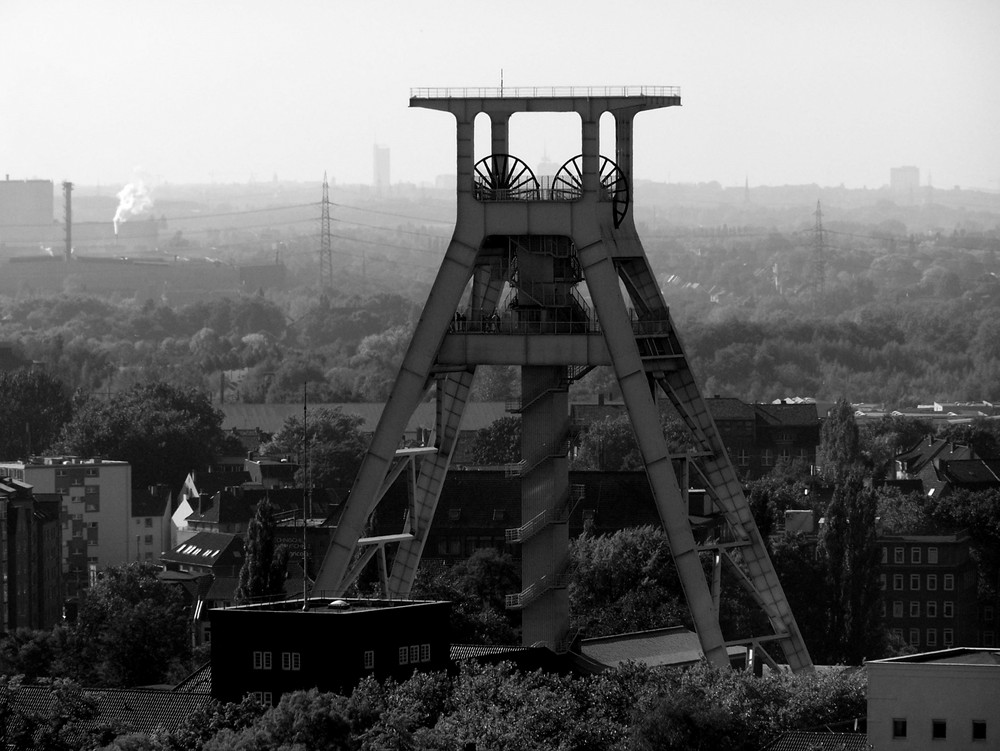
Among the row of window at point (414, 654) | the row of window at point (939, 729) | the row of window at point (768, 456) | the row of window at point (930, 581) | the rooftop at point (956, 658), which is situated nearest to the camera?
the row of window at point (939, 729)

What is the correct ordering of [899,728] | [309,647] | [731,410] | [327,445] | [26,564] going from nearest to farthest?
[899,728] < [309,647] < [26,564] < [327,445] < [731,410]

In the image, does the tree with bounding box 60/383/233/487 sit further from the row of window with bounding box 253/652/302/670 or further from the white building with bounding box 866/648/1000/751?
the white building with bounding box 866/648/1000/751

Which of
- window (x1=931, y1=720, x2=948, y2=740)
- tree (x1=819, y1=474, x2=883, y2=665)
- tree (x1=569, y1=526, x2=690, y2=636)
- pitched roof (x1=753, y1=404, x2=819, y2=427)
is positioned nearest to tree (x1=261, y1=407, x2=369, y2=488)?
pitched roof (x1=753, y1=404, x2=819, y2=427)

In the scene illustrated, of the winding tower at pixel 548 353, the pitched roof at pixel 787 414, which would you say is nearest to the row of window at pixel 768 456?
the pitched roof at pixel 787 414

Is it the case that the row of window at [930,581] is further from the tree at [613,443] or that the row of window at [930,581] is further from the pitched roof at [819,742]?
the pitched roof at [819,742]

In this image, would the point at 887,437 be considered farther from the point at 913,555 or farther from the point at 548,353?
the point at 548,353

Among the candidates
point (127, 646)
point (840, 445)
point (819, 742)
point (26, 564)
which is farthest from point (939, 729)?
point (840, 445)

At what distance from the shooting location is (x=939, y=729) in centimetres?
4553

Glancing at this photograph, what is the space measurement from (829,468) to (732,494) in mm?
92540

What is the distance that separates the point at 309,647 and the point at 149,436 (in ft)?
310

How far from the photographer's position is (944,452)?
144 meters

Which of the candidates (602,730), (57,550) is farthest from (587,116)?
(57,550)

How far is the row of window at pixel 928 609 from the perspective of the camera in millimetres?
Answer: 98688

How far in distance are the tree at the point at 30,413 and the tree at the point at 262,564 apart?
255ft
